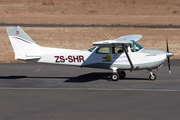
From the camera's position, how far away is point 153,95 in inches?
500

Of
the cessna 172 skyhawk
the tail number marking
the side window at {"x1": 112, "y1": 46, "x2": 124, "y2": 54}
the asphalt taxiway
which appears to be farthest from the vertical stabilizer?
the side window at {"x1": 112, "y1": 46, "x2": 124, "y2": 54}

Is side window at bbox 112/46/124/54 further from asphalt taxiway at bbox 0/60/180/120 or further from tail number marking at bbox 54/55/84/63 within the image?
tail number marking at bbox 54/55/84/63

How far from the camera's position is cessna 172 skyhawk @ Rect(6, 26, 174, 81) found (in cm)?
1586

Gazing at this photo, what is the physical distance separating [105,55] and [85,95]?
3.95 m

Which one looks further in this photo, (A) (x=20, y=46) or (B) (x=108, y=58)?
(A) (x=20, y=46)

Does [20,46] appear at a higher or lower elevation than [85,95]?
higher

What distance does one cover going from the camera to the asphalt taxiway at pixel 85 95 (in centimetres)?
997

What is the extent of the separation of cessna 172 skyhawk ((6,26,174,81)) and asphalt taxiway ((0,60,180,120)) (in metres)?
0.87

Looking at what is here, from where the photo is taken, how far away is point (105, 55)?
638 inches

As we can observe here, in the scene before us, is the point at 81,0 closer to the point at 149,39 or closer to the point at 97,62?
the point at 149,39

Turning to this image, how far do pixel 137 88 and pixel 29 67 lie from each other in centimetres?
963

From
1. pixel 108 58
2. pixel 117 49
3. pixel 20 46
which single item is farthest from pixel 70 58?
pixel 20 46

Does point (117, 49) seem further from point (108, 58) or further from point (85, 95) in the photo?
point (85, 95)

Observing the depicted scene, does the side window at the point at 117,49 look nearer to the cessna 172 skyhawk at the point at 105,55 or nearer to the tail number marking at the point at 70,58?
the cessna 172 skyhawk at the point at 105,55
